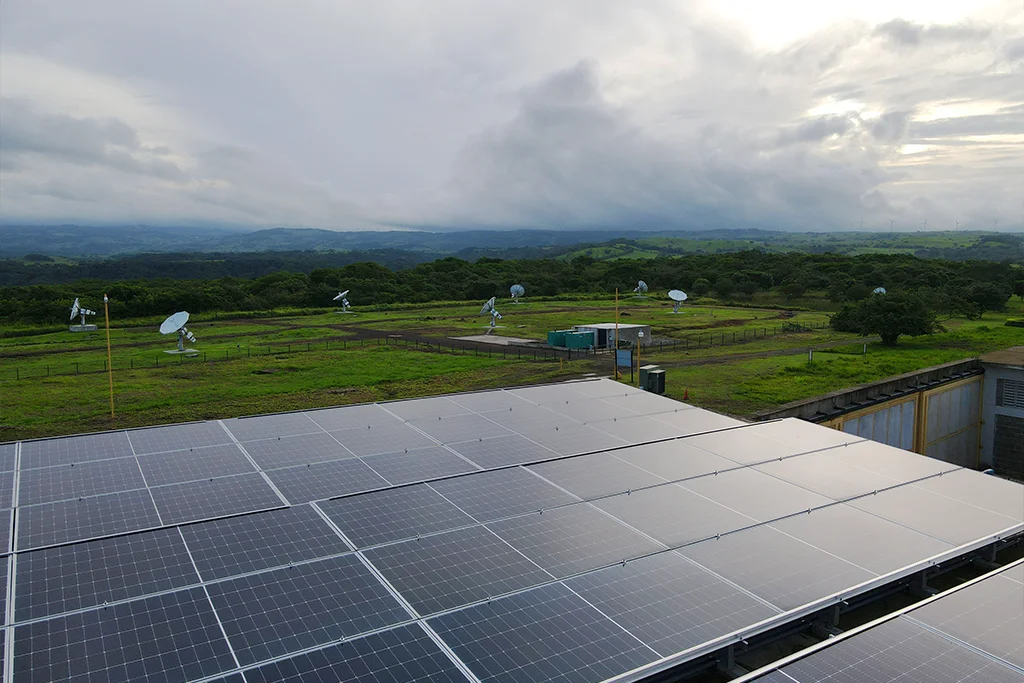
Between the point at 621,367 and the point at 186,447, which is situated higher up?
the point at 186,447

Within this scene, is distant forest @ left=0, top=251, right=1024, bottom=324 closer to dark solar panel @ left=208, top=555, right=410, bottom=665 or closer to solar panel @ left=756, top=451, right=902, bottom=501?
solar panel @ left=756, top=451, right=902, bottom=501

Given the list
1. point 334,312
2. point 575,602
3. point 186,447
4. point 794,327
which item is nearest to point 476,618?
point 575,602

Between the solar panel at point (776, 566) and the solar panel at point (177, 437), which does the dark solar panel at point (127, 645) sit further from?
the solar panel at point (177, 437)

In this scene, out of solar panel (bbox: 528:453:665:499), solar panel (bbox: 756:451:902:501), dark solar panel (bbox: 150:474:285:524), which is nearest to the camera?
dark solar panel (bbox: 150:474:285:524)

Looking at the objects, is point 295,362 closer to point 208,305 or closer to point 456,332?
point 456,332

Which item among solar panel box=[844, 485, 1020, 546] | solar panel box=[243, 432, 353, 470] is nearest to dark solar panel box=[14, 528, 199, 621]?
solar panel box=[243, 432, 353, 470]

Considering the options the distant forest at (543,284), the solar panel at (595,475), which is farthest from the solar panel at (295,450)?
the distant forest at (543,284)

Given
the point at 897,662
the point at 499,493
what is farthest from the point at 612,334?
the point at 897,662
